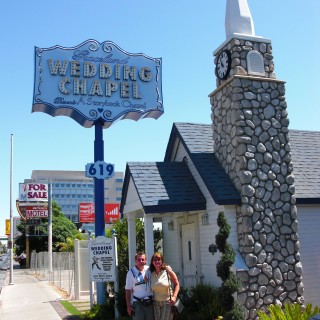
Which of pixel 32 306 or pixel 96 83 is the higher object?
pixel 96 83

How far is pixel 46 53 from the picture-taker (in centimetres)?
1291

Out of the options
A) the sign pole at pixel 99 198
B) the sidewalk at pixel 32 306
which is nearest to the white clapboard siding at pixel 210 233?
the sign pole at pixel 99 198

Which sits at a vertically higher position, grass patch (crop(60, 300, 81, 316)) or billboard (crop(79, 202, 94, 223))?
billboard (crop(79, 202, 94, 223))

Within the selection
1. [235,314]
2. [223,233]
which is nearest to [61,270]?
[235,314]

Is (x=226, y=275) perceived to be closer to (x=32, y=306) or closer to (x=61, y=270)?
(x=32, y=306)

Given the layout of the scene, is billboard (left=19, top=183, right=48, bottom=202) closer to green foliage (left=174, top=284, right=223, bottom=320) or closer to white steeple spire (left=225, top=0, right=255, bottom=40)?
white steeple spire (left=225, top=0, right=255, bottom=40)

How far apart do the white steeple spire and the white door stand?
5.50 metres

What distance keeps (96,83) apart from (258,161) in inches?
211

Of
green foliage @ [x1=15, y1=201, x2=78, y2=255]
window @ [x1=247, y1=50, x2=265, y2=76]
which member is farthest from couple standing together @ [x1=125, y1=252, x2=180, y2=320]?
green foliage @ [x1=15, y1=201, x2=78, y2=255]

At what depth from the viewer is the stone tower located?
10.6 metres

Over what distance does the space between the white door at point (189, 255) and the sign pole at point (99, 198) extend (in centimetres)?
244

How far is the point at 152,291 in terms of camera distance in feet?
25.0

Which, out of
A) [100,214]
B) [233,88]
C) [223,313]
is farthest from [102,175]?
[223,313]

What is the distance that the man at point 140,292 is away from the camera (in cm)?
758
